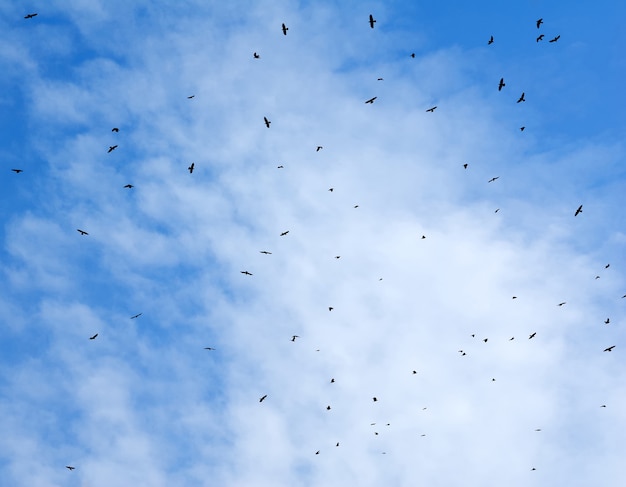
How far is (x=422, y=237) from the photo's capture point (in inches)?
1786

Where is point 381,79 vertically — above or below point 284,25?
below

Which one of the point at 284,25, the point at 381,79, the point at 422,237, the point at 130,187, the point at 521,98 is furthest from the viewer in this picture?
the point at 422,237

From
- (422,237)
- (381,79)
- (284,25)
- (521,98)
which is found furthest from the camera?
(422,237)

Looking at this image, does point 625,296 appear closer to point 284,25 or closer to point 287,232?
point 287,232

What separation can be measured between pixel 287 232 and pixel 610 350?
2898 cm

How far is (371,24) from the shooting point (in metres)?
30.4

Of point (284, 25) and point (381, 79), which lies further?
point (381, 79)

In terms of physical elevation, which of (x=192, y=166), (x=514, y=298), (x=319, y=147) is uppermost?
(x=319, y=147)

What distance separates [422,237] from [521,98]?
44.7ft

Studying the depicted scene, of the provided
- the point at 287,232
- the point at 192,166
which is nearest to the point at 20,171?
the point at 192,166

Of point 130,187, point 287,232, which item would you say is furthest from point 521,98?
point 130,187

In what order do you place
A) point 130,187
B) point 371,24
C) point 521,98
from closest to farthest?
point 371,24, point 521,98, point 130,187

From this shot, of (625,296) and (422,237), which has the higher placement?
(422,237)

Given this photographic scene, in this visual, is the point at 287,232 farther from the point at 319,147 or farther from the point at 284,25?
the point at 284,25
